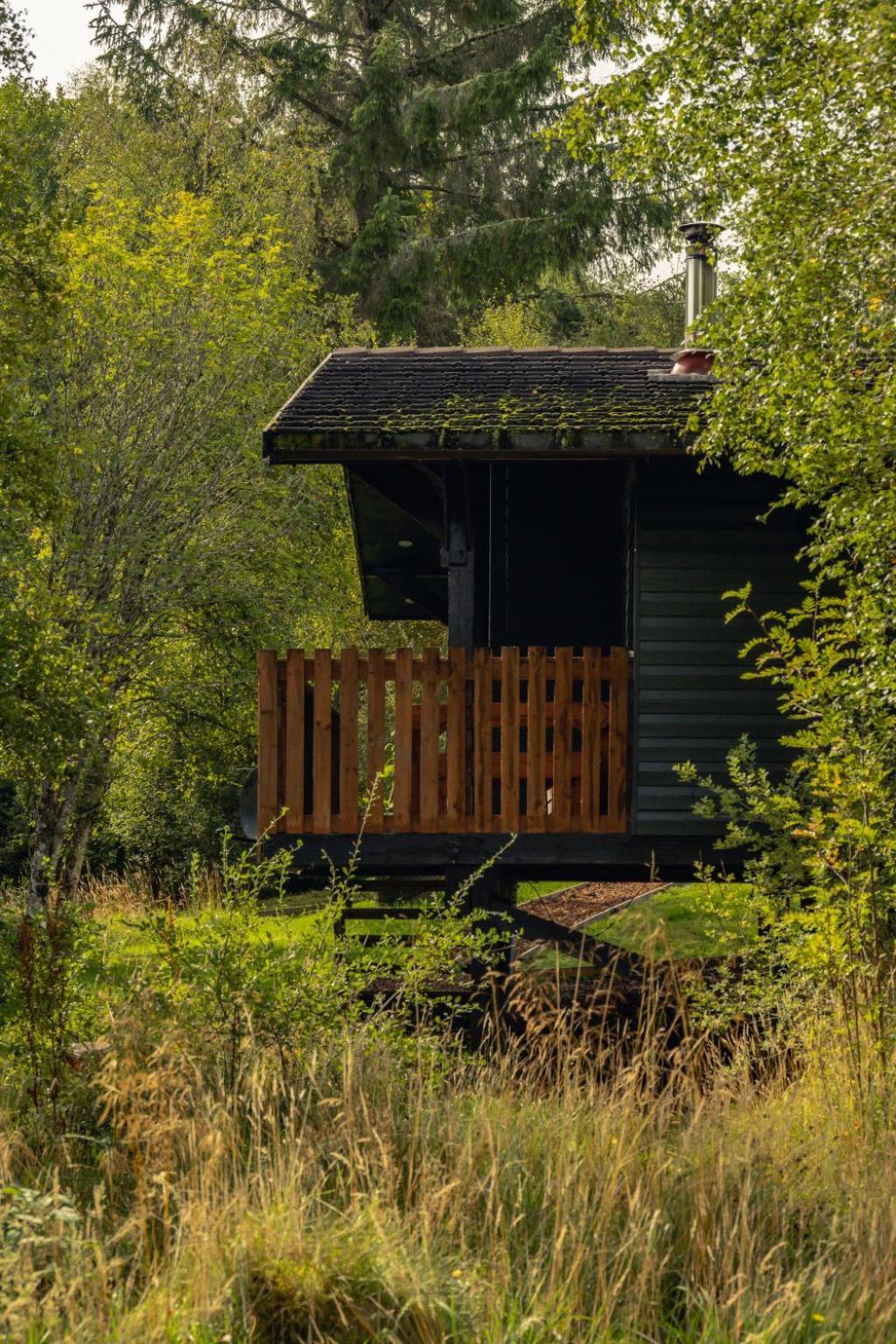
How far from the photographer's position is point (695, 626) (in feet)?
34.7

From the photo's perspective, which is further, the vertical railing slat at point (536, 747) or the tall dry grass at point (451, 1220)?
the vertical railing slat at point (536, 747)

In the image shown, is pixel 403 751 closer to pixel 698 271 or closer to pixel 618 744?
pixel 618 744

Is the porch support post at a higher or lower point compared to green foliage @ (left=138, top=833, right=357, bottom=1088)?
higher

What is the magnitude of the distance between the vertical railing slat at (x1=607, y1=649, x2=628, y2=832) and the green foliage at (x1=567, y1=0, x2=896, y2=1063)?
1.48 meters

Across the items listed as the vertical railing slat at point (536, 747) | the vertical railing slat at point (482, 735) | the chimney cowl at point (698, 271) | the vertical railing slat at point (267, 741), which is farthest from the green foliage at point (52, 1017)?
the chimney cowl at point (698, 271)

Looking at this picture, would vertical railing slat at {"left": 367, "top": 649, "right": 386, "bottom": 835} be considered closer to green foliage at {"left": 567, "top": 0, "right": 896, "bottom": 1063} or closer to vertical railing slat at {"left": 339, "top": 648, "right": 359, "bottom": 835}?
vertical railing slat at {"left": 339, "top": 648, "right": 359, "bottom": 835}

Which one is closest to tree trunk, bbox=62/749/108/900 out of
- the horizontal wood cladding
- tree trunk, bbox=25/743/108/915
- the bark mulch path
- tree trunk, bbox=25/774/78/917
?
tree trunk, bbox=25/743/108/915

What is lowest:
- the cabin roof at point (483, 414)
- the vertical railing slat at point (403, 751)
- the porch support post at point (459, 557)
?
the vertical railing slat at point (403, 751)

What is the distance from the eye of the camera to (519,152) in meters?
28.5

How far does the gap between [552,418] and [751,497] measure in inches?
63.3

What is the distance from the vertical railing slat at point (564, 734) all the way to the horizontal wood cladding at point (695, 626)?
489mm

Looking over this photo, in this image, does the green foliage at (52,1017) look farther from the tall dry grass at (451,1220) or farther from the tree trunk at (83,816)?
the tree trunk at (83,816)

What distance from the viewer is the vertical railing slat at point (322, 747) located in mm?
10266

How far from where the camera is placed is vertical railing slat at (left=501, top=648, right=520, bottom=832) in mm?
10148
